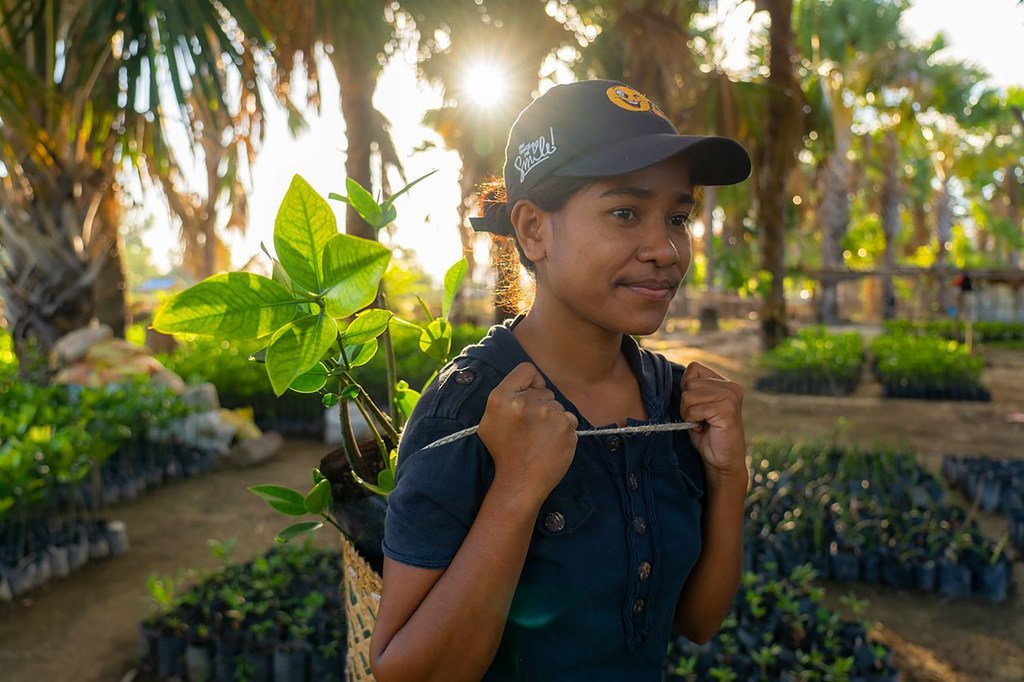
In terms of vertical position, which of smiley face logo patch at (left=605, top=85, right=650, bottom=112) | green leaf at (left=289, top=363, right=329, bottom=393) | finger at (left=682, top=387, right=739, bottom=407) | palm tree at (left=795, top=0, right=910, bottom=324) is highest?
palm tree at (left=795, top=0, right=910, bottom=324)

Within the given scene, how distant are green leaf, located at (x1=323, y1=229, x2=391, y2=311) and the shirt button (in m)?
0.39

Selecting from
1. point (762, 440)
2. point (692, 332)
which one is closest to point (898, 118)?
point (692, 332)

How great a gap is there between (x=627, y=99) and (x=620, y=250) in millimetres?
236

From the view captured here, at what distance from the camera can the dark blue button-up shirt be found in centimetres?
93

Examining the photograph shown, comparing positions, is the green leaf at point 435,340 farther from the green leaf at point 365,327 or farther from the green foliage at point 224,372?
the green foliage at point 224,372

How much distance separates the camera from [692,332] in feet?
65.5

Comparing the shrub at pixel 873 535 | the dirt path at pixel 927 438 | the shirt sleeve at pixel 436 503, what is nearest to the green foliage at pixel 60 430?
the shirt sleeve at pixel 436 503

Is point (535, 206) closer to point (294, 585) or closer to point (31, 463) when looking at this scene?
point (294, 585)

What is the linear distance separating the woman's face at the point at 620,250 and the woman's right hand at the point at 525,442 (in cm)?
19

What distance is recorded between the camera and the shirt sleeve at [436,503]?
92cm

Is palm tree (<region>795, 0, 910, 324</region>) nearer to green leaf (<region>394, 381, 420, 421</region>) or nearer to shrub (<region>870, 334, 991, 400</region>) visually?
shrub (<region>870, 334, 991, 400</region>)

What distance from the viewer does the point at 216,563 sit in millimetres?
3973

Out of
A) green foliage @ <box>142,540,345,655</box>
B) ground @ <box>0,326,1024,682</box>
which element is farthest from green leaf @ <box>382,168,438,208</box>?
ground @ <box>0,326,1024,682</box>

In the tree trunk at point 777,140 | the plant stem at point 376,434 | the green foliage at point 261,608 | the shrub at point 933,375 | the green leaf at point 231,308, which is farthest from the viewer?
the shrub at point 933,375
